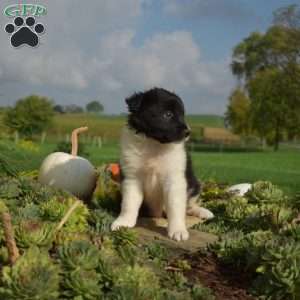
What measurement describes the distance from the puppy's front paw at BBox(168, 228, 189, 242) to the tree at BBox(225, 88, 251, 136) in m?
57.9

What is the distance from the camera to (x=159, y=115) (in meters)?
4.76

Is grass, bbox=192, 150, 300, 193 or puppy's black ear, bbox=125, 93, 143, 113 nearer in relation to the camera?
puppy's black ear, bbox=125, 93, 143, 113

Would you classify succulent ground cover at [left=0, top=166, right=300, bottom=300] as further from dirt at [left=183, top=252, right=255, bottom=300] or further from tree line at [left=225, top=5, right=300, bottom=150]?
tree line at [left=225, top=5, right=300, bottom=150]

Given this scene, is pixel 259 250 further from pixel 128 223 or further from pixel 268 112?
pixel 268 112

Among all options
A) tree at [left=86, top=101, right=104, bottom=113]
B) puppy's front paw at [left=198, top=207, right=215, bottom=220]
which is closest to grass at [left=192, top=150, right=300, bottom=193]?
puppy's front paw at [left=198, top=207, right=215, bottom=220]

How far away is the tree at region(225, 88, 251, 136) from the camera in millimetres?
62969

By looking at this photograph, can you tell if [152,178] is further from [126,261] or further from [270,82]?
[270,82]

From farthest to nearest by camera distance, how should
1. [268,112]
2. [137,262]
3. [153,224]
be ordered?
1. [268,112]
2. [153,224]
3. [137,262]

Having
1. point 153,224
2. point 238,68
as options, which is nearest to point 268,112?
point 238,68

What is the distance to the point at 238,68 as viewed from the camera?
64.2 metres

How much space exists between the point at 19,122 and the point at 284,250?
3.07 metres

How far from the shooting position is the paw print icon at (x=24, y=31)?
20.0ft

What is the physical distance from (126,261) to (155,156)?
1872mm

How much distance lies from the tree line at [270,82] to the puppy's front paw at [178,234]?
41.3 m
